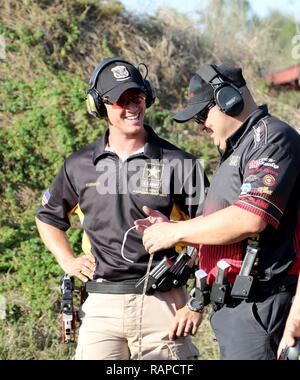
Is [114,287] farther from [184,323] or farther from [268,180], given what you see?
[268,180]

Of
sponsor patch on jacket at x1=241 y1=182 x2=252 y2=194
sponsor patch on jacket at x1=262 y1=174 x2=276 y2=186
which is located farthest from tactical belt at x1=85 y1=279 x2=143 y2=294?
sponsor patch on jacket at x1=262 y1=174 x2=276 y2=186

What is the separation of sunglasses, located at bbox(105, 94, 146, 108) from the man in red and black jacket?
1041 mm

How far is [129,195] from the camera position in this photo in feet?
18.4

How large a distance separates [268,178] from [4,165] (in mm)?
6276

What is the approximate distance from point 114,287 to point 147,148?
952 mm

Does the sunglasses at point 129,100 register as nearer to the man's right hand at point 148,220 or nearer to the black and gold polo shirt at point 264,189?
the man's right hand at point 148,220

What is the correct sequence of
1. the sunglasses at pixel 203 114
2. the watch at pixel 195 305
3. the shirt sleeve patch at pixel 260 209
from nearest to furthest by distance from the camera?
1. the shirt sleeve patch at pixel 260 209
2. the sunglasses at pixel 203 114
3. the watch at pixel 195 305

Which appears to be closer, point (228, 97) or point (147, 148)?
point (228, 97)

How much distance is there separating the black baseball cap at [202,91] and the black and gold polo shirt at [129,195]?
79 cm

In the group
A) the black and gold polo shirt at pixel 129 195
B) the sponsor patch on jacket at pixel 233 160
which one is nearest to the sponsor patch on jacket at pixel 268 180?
the sponsor patch on jacket at pixel 233 160

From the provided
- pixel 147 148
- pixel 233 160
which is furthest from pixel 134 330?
pixel 233 160

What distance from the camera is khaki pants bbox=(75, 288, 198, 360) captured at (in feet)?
17.9

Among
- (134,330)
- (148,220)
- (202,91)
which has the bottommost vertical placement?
(134,330)

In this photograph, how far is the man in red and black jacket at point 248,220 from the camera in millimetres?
4395
